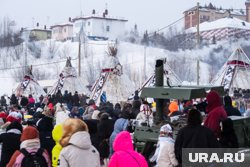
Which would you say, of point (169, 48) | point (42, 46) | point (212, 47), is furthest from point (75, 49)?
point (212, 47)

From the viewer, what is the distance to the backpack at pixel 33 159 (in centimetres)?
768

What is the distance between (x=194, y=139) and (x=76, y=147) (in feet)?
9.11

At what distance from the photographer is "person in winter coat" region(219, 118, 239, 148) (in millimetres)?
10203

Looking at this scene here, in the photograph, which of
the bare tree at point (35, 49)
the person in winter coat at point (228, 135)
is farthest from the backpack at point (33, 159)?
the bare tree at point (35, 49)

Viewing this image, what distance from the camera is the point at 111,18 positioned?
444 ft

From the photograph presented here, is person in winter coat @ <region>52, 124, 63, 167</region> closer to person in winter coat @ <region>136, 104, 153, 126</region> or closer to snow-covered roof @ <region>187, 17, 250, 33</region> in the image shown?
person in winter coat @ <region>136, 104, 153, 126</region>

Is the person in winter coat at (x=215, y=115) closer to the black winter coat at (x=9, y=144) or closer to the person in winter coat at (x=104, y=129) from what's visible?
the person in winter coat at (x=104, y=129)

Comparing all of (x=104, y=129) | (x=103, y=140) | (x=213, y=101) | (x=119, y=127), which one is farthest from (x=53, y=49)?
(x=213, y=101)

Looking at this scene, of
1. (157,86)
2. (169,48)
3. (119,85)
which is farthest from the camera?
(169,48)

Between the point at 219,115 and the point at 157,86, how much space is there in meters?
2.24

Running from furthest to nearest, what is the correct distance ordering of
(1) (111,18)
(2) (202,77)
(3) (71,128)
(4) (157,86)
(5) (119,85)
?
(1) (111,18)
(2) (202,77)
(5) (119,85)
(4) (157,86)
(3) (71,128)

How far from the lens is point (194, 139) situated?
9055 millimetres

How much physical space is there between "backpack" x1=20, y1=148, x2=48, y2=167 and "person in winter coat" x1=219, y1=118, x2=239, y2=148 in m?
3.55

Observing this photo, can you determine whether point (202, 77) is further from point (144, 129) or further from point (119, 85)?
point (144, 129)
